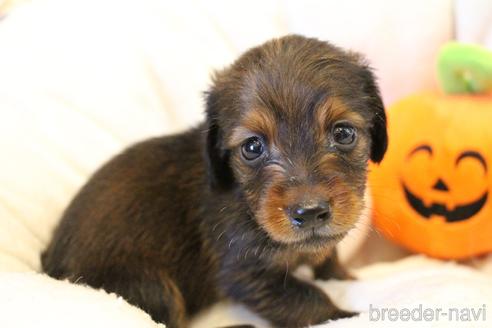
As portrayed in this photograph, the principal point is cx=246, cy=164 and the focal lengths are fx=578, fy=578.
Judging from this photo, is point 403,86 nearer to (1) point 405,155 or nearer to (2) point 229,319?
(1) point 405,155

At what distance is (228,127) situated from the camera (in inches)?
98.4

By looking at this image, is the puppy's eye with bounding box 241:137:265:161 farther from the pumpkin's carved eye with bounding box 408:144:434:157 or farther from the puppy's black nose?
the pumpkin's carved eye with bounding box 408:144:434:157

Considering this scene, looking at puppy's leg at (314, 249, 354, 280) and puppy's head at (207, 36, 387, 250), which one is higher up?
puppy's head at (207, 36, 387, 250)

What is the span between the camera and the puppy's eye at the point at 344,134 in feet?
7.88

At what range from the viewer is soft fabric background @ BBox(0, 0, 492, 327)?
131 inches

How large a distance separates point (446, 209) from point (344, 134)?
1.02m

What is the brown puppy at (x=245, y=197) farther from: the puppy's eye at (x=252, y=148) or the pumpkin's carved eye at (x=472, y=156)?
the pumpkin's carved eye at (x=472, y=156)

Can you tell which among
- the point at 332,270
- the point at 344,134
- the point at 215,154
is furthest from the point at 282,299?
the point at 344,134

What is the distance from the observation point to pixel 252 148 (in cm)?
245

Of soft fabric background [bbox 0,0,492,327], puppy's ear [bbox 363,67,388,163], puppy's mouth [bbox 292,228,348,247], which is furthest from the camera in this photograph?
soft fabric background [bbox 0,0,492,327]

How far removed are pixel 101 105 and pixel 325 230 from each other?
1947 millimetres

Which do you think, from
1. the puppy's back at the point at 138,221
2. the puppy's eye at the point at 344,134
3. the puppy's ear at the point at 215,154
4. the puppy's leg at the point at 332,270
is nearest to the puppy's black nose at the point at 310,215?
the puppy's eye at the point at 344,134

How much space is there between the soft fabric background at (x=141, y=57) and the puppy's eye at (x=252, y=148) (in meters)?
1.05

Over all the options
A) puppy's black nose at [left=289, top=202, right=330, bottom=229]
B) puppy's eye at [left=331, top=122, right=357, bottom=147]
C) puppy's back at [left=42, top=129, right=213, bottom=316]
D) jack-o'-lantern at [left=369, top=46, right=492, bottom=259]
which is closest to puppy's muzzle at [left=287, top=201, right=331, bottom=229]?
puppy's black nose at [left=289, top=202, right=330, bottom=229]
